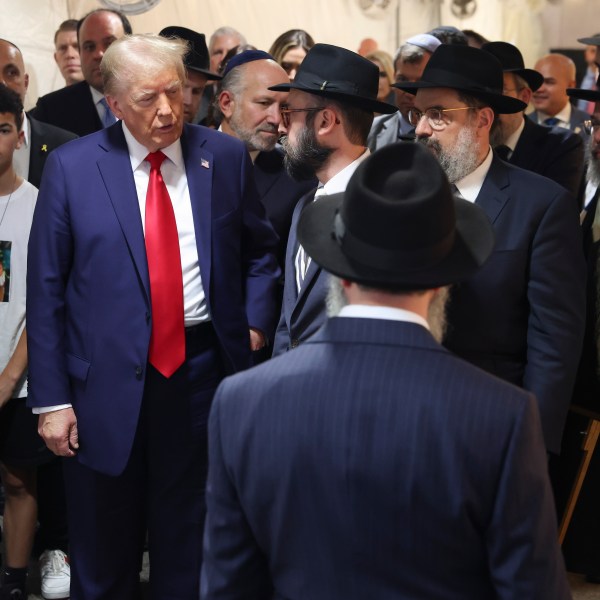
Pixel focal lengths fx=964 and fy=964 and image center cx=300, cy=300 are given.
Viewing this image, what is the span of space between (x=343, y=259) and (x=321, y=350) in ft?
0.52

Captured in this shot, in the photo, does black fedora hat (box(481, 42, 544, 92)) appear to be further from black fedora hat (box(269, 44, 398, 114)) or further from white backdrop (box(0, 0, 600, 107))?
white backdrop (box(0, 0, 600, 107))

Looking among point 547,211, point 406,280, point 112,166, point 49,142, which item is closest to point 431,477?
point 406,280

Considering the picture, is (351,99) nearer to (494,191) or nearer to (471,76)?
(471,76)

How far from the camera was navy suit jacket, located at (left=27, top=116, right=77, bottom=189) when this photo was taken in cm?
386

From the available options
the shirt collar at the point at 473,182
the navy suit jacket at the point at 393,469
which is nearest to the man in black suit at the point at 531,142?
the shirt collar at the point at 473,182

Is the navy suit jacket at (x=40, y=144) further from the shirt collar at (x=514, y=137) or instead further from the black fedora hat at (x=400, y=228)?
the black fedora hat at (x=400, y=228)

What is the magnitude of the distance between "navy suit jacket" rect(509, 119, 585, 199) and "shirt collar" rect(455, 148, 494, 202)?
150 centimetres

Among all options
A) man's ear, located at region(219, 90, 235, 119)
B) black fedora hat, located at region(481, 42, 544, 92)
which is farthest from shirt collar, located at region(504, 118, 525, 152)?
man's ear, located at region(219, 90, 235, 119)

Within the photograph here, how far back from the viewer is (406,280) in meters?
1.56

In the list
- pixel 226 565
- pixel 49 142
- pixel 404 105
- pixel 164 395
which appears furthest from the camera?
pixel 404 105

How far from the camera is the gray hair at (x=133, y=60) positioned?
2812mm

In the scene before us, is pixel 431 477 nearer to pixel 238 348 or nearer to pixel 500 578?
pixel 500 578

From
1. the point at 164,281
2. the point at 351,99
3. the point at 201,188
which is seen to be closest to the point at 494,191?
the point at 351,99

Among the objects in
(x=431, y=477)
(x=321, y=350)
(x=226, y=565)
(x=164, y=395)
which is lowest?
(x=164, y=395)
